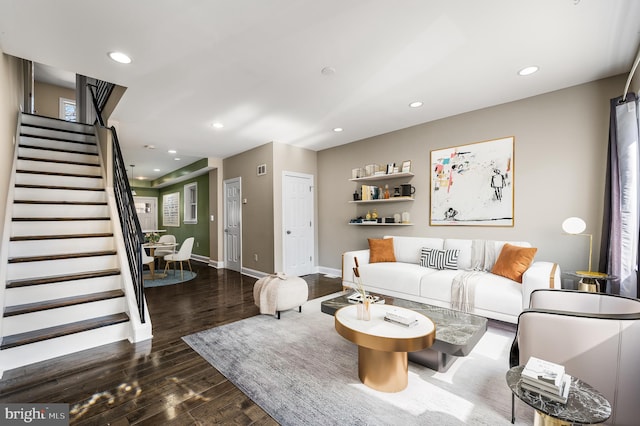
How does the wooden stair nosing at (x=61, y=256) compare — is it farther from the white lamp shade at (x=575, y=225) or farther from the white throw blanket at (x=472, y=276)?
the white lamp shade at (x=575, y=225)

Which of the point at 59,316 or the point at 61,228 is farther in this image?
the point at 61,228

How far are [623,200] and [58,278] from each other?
18.3ft

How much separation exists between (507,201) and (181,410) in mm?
4046

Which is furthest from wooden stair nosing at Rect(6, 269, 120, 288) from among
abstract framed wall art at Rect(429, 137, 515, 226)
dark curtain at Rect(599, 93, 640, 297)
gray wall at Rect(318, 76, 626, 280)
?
dark curtain at Rect(599, 93, 640, 297)

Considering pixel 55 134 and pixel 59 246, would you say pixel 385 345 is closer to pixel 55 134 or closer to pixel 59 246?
pixel 59 246

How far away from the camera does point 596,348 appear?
1.43 metres

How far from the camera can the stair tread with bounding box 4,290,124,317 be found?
97.3 inches

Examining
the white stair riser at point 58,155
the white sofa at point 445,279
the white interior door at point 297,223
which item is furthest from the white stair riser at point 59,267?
the white sofa at point 445,279

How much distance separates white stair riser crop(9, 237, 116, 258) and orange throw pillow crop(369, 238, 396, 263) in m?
3.53

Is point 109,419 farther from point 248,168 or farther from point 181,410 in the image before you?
point 248,168

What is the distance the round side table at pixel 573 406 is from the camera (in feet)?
3.63

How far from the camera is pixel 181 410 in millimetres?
1795

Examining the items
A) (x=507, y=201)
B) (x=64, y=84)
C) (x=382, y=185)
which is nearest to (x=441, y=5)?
(x=507, y=201)

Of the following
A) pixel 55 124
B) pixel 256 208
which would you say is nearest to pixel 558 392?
pixel 256 208
